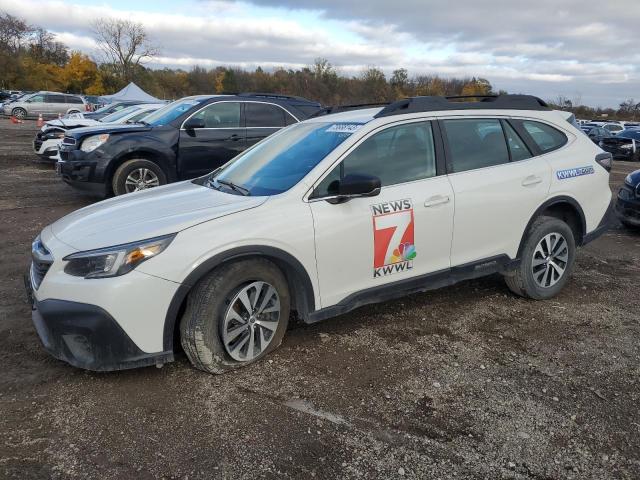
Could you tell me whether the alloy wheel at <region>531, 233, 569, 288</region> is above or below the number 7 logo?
below

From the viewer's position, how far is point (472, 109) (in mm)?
4547

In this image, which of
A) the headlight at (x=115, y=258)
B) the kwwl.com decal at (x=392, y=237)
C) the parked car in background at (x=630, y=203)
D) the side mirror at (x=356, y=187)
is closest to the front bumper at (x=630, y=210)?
the parked car in background at (x=630, y=203)

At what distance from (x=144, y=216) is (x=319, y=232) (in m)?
1.15

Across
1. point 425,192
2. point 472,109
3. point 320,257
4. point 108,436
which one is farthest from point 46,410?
point 472,109

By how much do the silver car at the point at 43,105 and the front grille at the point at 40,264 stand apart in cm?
3345

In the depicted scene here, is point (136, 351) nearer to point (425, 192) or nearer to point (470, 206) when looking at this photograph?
point (425, 192)

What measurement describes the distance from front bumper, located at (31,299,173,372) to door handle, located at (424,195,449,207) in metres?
2.14

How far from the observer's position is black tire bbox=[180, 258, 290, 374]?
3291 millimetres

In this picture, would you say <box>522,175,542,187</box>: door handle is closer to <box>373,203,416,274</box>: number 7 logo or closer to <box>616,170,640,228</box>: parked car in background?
<box>373,203,416,274</box>: number 7 logo

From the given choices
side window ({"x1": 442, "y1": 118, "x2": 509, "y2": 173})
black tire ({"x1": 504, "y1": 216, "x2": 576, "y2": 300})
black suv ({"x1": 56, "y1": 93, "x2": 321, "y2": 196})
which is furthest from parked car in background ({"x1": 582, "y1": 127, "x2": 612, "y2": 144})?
side window ({"x1": 442, "y1": 118, "x2": 509, "y2": 173})

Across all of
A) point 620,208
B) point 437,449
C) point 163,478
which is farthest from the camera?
point 620,208

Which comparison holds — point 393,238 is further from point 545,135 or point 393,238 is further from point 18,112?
point 18,112

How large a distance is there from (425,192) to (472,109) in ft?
3.37

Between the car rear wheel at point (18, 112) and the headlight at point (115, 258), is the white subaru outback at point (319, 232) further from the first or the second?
the car rear wheel at point (18, 112)
